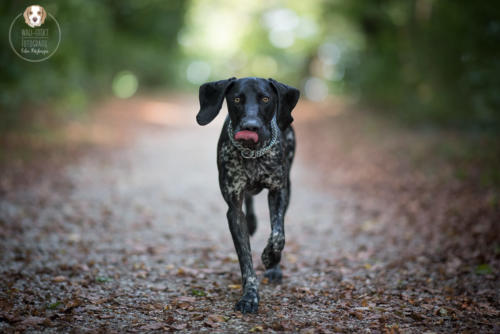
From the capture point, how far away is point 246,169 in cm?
424

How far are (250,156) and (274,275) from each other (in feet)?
5.45

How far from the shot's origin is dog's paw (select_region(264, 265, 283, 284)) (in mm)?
4980

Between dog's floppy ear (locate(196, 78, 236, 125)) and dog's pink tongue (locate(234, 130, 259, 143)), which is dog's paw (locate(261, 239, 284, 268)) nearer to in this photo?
dog's pink tongue (locate(234, 130, 259, 143))

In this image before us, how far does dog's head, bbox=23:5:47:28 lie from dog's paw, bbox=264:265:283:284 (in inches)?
339

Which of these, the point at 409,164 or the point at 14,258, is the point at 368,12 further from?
the point at 14,258

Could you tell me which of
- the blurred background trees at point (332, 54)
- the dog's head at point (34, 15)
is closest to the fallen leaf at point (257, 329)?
the blurred background trees at point (332, 54)

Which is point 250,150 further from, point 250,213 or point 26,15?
point 26,15

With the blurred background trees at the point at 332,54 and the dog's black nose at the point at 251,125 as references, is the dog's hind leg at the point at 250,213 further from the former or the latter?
the blurred background trees at the point at 332,54

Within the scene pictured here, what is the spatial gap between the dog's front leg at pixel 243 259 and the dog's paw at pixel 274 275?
795mm

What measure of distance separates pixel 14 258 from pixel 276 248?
11.9 feet

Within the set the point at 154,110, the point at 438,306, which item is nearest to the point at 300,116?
the point at 154,110

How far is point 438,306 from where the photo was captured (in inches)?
168

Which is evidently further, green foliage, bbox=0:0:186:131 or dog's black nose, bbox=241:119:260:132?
green foliage, bbox=0:0:186:131

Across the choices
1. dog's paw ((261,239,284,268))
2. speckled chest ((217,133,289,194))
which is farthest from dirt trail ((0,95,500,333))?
speckled chest ((217,133,289,194))
